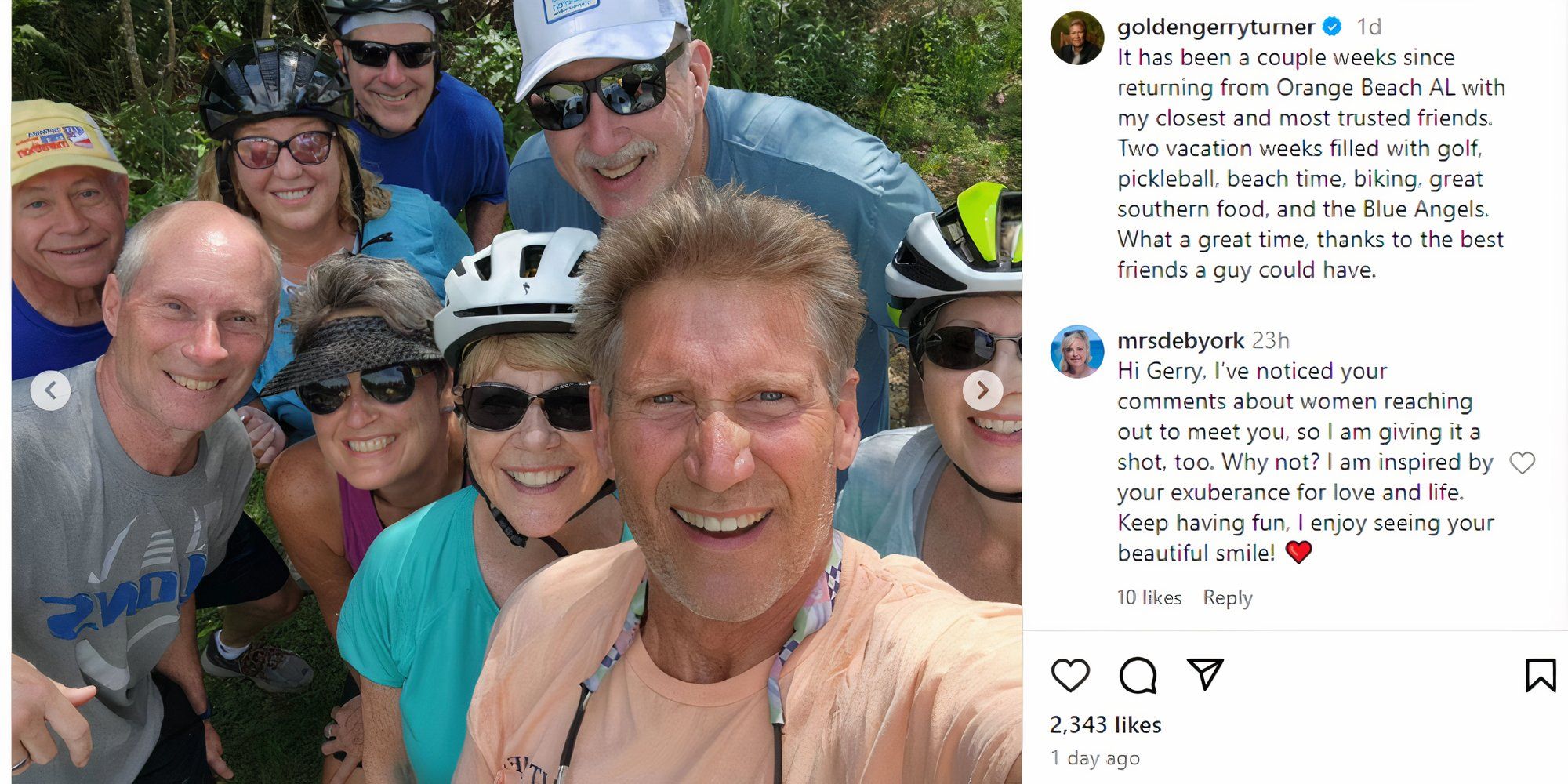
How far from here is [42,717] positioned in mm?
3217

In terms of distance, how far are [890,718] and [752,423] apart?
61 cm

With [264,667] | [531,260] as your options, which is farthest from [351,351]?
[264,667]

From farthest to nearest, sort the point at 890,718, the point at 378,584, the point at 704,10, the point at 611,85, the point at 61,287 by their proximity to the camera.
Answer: the point at 704,10 < the point at 61,287 < the point at 611,85 < the point at 378,584 < the point at 890,718

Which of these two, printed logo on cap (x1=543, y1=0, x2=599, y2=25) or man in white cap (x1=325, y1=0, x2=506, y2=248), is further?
man in white cap (x1=325, y1=0, x2=506, y2=248)

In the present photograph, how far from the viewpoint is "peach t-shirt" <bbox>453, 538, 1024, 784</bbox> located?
2.24m

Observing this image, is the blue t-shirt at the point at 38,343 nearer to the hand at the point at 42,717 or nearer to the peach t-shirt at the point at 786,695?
the hand at the point at 42,717

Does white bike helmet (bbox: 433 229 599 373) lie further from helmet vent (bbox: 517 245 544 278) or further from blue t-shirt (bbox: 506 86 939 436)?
blue t-shirt (bbox: 506 86 939 436)

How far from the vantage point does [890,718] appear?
2.26 meters

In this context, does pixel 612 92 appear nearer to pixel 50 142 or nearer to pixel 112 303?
pixel 112 303

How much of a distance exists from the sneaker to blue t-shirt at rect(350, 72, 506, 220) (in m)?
2.18
